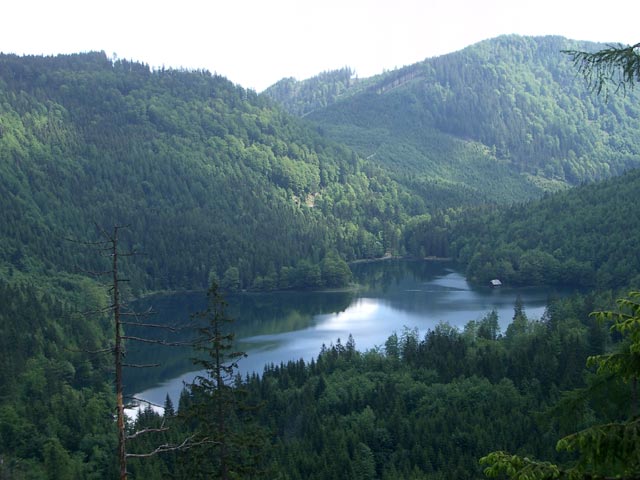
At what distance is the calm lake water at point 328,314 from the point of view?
10262 centimetres

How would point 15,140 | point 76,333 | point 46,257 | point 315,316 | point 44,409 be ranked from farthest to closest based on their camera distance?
1. point 15,140
2. point 46,257
3. point 315,316
4. point 76,333
5. point 44,409

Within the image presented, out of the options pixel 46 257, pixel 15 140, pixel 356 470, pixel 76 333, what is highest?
pixel 15 140

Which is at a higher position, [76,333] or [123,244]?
[123,244]

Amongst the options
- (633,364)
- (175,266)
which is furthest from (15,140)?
(633,364)

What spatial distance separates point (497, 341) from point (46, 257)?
307ft

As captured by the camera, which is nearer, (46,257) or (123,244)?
→ (46,257)

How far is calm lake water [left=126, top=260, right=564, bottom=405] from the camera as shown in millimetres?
102625

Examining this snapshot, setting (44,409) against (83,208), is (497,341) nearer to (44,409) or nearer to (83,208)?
(44,409)

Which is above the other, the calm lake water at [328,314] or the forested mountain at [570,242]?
the forested mountain at [570,242]

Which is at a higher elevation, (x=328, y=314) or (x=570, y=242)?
(x=570, y=242)

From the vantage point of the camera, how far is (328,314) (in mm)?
138375

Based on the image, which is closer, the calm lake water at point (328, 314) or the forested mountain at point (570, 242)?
the calm lake water at point (328, 314)

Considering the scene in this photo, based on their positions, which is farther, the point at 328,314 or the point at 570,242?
the point at 570,242

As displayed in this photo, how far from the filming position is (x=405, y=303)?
14050 cm
